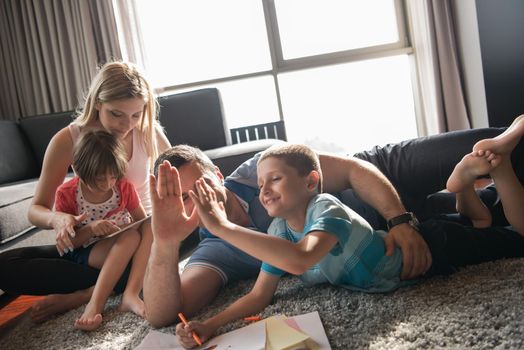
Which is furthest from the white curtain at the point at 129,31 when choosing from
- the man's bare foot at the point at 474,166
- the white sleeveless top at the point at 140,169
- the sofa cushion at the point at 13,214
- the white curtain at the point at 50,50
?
the man's bare foot at the point at 474,166

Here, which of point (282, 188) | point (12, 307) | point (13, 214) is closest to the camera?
point (282, 188)

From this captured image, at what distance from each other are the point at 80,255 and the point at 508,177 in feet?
3.89

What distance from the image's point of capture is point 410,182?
1449mm

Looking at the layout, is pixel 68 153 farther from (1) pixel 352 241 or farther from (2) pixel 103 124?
(1) pixel 352 241

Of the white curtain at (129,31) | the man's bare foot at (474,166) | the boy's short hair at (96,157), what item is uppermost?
the white curtain at (129,31)

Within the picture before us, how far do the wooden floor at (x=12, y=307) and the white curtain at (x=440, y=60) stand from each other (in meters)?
2.74

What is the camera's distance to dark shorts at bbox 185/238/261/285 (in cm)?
124

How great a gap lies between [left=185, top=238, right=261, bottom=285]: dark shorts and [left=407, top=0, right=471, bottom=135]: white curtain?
2.41 metres

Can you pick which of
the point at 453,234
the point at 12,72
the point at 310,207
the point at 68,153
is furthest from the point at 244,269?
the point at 12,72

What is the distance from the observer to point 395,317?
902 millimetres

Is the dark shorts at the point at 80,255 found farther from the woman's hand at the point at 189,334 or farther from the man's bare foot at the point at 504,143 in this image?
the man's bare foot at the point at 504,143

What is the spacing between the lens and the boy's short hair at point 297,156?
1014 mm

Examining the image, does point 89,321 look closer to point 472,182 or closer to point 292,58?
point 472,182

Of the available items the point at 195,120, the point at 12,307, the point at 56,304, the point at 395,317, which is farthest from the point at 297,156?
the point at 195,120
